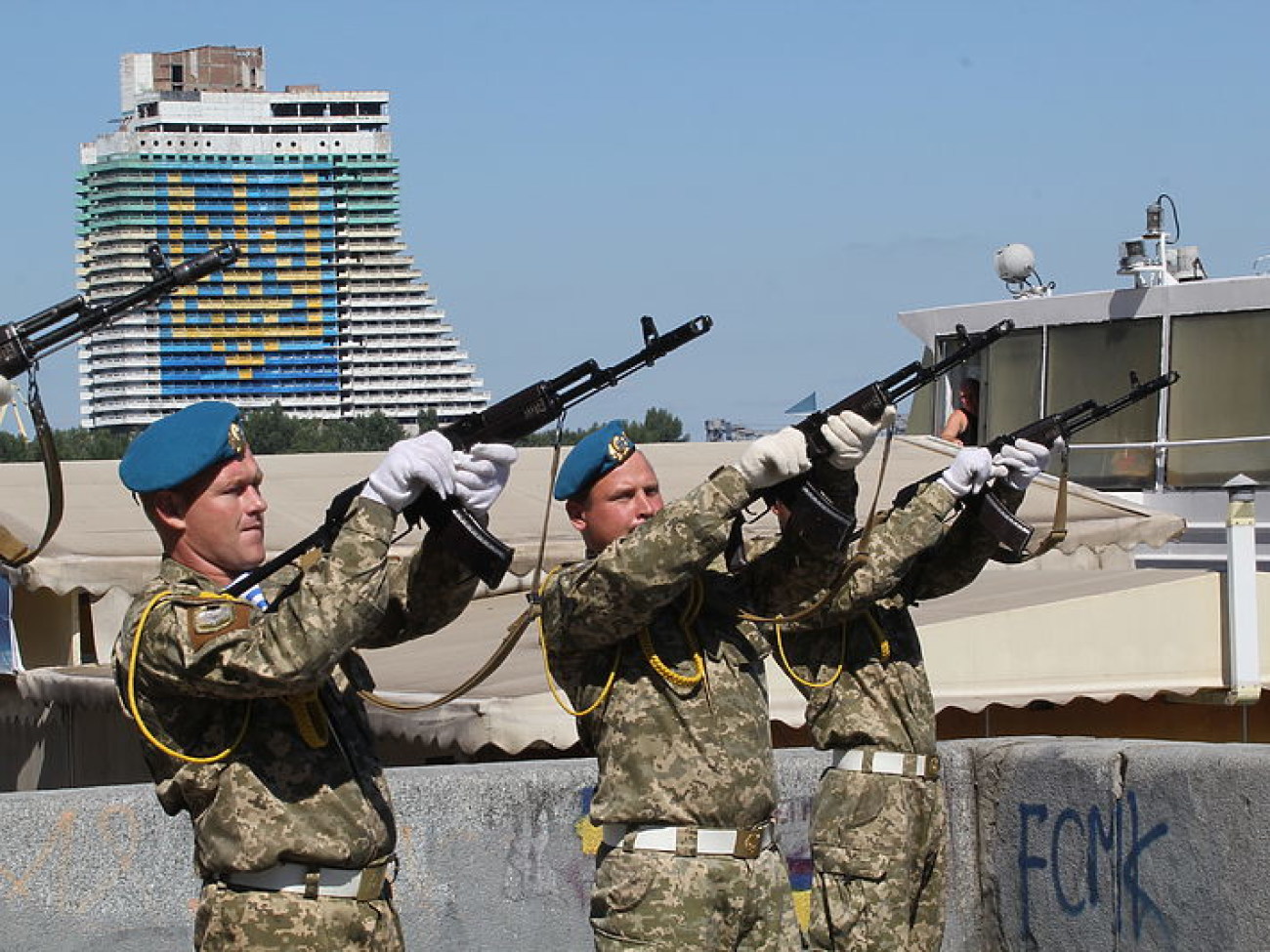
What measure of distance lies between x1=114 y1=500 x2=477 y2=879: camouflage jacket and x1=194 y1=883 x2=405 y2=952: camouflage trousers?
0.08m

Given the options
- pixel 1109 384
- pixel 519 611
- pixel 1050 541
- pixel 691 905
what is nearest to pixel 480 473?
pixel 691 905

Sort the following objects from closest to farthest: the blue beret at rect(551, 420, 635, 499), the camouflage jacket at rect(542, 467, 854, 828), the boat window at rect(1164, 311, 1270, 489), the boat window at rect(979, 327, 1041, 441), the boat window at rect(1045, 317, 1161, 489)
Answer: the camouflage jacket at rect(542, 467, 854, 828), the blue beret at rect(551, 420, 635, 499), the boat window at rect(1164, 311, 1270, 489), the boat window at rect(1045, 317, 1161, 489), the boat window at rect(979, 327, 1041, 441)

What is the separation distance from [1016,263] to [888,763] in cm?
1188

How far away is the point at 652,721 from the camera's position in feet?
17.5

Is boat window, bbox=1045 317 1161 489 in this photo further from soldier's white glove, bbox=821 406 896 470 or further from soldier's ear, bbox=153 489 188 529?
soldier's ear, bbox=153 489 188 529

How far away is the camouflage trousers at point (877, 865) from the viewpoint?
21.3 feet

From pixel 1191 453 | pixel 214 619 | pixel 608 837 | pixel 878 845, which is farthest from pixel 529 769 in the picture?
pixel 1191 453

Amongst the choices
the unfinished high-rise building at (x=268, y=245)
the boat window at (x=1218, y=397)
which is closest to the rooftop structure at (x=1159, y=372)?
the boat window at (x=1218, y=397)

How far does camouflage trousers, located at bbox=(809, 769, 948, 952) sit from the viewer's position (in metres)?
6.50

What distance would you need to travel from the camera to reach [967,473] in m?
6.73

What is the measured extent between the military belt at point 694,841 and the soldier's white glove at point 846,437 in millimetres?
994

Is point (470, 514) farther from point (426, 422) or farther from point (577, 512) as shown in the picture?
point (426, 422)

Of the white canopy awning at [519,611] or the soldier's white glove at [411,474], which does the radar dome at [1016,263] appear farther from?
the soldier's white glove at [411,474]

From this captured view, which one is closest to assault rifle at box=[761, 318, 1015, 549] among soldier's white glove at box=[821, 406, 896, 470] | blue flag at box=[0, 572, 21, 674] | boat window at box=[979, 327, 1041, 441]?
soldier's white glove at box=[821, 406, 896, 470]
